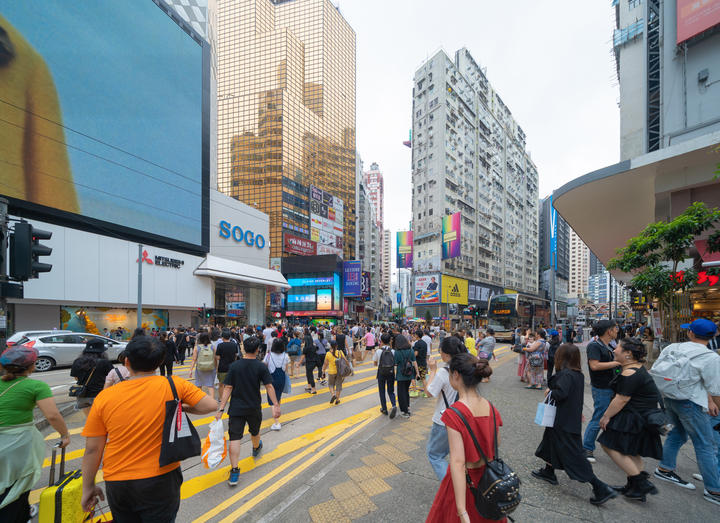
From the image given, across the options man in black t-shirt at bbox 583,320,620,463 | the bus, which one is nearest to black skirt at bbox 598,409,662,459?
man in black t-shirt at bbox 583,320,620,463

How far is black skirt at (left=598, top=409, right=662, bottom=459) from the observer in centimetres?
338

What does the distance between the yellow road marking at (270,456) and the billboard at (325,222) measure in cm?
6241

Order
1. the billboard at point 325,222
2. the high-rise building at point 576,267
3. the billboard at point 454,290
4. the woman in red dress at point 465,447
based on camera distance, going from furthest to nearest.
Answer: the high-rise building at point 576,267 < the billboard at point 325,222 < the billboard at point 454,290 < the woman in red dress at point 465,447

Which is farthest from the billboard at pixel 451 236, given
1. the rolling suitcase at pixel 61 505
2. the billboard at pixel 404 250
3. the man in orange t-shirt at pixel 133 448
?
the rolling suitcase at pixel 61 505

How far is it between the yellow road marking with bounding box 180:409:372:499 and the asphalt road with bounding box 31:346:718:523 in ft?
0.05

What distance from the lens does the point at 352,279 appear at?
5525 cm

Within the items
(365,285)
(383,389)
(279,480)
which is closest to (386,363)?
(383,389)

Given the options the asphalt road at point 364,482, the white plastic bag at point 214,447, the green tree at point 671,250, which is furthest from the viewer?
the green tree at point 671,250

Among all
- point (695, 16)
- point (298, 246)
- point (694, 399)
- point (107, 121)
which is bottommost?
point (694, 399)

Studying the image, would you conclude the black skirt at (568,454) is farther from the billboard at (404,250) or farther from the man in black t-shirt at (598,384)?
the billboard at (404,250)

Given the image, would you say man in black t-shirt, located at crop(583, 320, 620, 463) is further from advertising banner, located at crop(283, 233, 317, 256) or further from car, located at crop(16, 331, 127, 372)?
advertising banner, located at crop(283, 233, 317, 256)

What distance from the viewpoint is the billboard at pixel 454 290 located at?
171 ft

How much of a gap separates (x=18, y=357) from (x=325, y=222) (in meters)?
69.4

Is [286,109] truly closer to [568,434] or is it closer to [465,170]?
[465,170]
